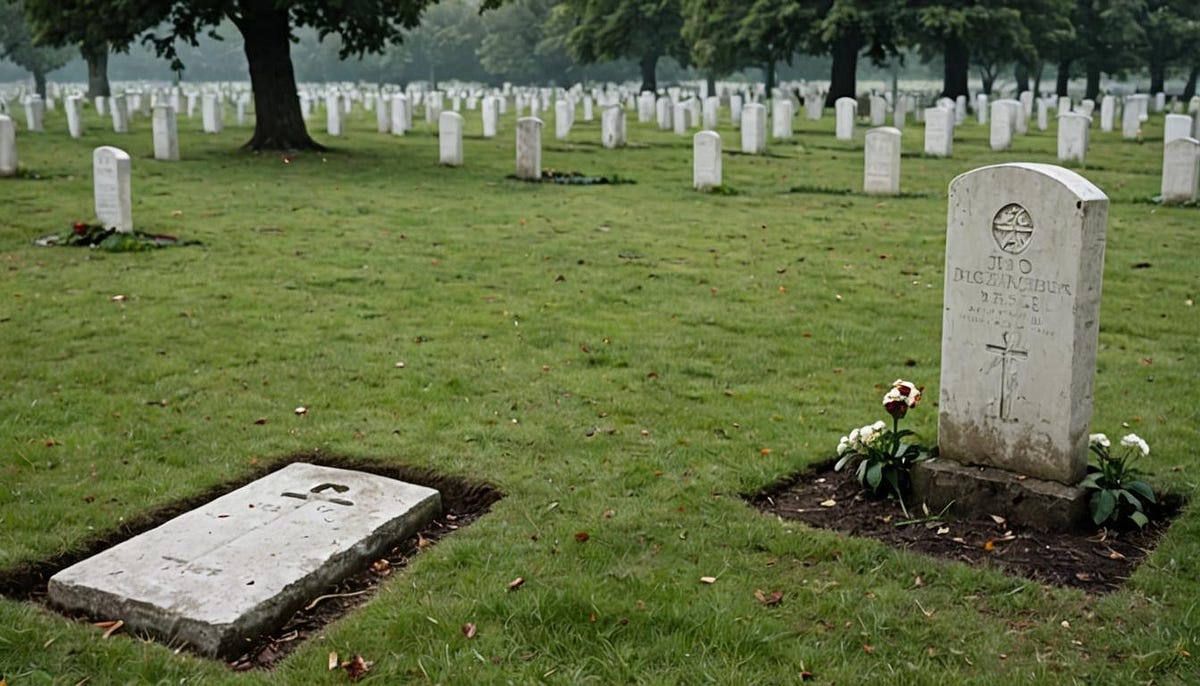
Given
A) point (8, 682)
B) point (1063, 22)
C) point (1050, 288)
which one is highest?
point (1063, 22)

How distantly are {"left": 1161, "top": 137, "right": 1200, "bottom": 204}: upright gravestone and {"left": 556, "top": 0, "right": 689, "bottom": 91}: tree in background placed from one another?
3021 centimetres

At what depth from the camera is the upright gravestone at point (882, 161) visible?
16.5m

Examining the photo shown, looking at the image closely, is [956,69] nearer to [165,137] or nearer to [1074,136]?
[1074,136]

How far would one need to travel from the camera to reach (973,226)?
532 centimetres

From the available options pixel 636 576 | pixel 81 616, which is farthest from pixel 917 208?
pixel 81 616

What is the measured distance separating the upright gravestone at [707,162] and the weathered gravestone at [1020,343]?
11827mm

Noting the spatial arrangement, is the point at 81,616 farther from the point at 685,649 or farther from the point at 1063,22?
the point at 1063,22

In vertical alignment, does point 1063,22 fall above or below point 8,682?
above

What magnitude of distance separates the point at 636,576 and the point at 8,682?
2.22 meters

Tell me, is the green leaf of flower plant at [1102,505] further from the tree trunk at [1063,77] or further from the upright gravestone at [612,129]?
the tree trunk at [1063,77]

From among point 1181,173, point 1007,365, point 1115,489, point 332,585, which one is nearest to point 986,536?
point 1115,489

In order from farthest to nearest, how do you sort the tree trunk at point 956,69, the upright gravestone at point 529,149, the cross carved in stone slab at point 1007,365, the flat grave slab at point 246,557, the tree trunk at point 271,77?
the tree trunk at point 956,69
the tree trunk at point 271,77
the upright gravestone at point 529,149
the cross carved in stone slab at point 1007,365
the flat grave slab at point 246,557

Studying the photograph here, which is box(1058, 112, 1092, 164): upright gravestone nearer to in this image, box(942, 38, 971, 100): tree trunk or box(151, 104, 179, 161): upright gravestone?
box(151, 104, 179, 161): upright gravestone

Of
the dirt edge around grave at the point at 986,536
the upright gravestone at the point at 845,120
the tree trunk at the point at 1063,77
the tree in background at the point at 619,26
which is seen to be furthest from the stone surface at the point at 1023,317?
the tree trunk at the point at 1063,77
